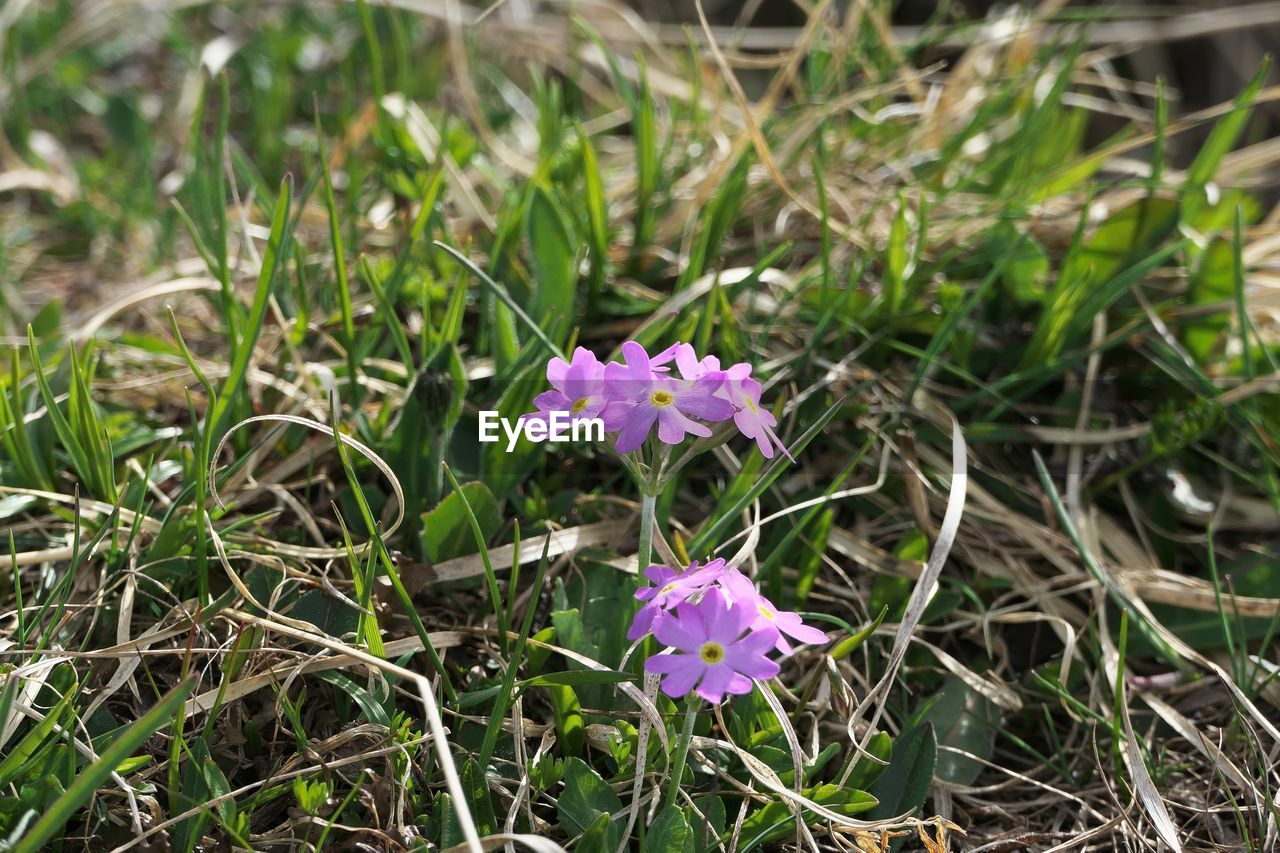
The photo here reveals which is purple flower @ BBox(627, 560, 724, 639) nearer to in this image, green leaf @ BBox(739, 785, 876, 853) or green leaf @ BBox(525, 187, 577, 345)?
green leaf @ BBox(739, 785, 876, 853)

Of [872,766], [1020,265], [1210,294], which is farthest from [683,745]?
[1210,294]

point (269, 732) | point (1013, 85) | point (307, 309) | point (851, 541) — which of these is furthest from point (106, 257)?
point (1013, 85)

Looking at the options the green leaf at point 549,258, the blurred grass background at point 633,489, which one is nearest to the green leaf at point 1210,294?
the blurred grass background at point 633,489

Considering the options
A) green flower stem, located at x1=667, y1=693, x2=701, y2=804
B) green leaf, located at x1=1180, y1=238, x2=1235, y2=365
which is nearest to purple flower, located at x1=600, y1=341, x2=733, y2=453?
green flower stem, located at x1=667, y1=693, x2=701, y2=804

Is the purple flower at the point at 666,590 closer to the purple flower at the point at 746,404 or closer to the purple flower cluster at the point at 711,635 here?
the purple flower cluster at the point at 711,635

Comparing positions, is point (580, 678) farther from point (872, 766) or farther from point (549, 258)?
point (549, 258)
